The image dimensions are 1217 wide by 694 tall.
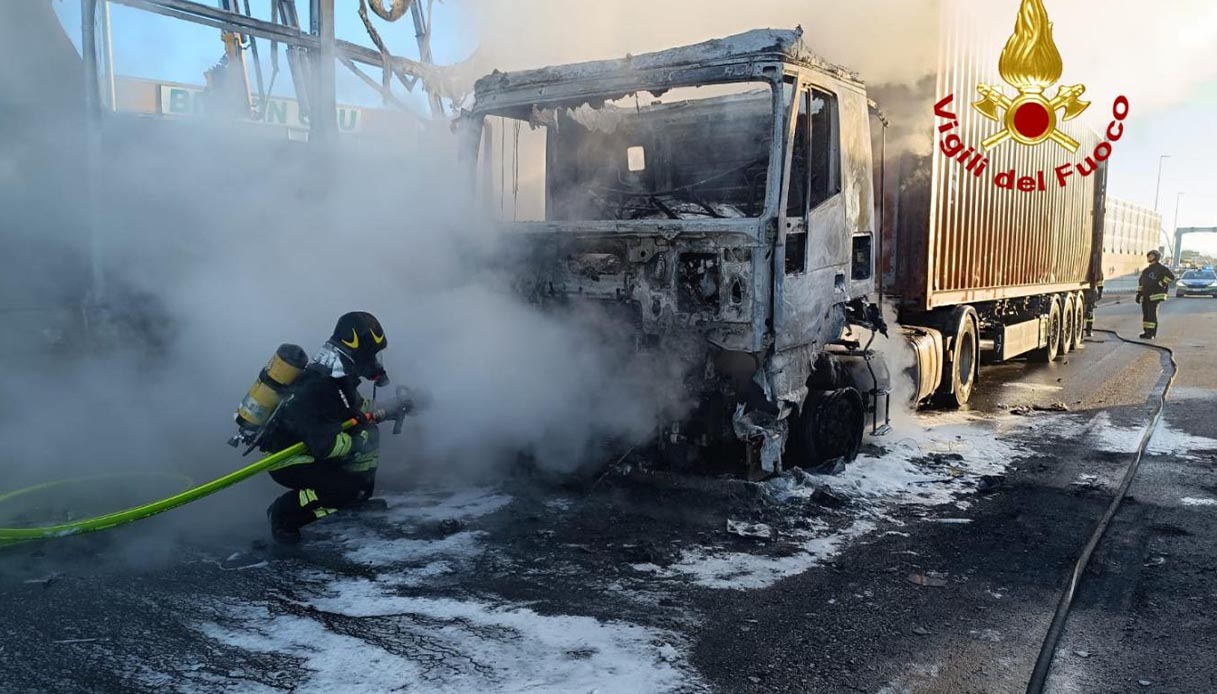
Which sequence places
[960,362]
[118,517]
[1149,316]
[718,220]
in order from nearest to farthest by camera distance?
[118,517] < [718,220] < [960,362] < [1149,316]

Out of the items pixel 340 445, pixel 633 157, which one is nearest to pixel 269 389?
pixel 340 445

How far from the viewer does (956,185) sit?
791cm

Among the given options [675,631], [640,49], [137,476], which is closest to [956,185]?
[640,49]

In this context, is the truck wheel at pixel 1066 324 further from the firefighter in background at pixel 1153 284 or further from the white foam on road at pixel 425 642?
the white foam on road at pixel 425 642

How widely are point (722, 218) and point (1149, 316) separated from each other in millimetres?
13000

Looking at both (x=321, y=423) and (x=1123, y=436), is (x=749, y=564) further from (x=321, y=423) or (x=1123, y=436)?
(x=1123, y=436)

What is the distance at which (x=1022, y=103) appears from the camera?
31.7ft

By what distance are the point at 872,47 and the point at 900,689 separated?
17.5 feet

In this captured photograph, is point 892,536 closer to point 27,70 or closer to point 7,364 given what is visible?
point 7,364

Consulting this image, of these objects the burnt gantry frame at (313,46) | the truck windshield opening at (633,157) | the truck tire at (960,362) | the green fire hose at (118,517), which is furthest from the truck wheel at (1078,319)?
the green fire hose at (118,517)

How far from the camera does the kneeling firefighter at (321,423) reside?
4.01 m

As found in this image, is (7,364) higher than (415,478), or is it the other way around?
(7,364)

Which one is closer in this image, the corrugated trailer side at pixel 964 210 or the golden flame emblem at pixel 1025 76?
the corrugated trailer side at pixel 964 210

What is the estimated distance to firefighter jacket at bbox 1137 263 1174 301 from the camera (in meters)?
13.4
